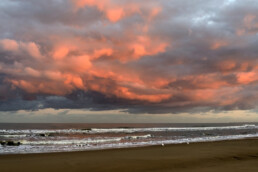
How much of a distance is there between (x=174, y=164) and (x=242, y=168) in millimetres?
3141

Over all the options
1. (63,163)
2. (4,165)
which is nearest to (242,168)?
(63,163)

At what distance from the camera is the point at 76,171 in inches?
410

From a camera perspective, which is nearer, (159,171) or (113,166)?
(159,171)

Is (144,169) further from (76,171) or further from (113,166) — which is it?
(76,171)

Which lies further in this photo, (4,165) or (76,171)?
(4,165)

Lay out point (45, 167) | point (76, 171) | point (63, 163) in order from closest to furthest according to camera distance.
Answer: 1. point (76, 171)
2. point (45, 167)
3. point (63, 163)

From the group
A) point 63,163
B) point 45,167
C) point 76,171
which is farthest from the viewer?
point 63,163

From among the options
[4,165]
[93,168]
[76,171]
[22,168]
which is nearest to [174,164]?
[93,168]

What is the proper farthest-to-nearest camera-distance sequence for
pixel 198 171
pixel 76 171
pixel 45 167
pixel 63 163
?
pixel 63 163
pixel 45 167
pixel 76 171
pixel 198 171

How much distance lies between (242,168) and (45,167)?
9.08 m

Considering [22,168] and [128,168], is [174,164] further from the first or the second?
[22,168]

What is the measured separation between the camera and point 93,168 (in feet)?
36.0

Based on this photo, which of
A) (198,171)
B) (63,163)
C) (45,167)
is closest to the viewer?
(198,171)

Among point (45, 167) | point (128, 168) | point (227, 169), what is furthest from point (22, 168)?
point (227, 169)
